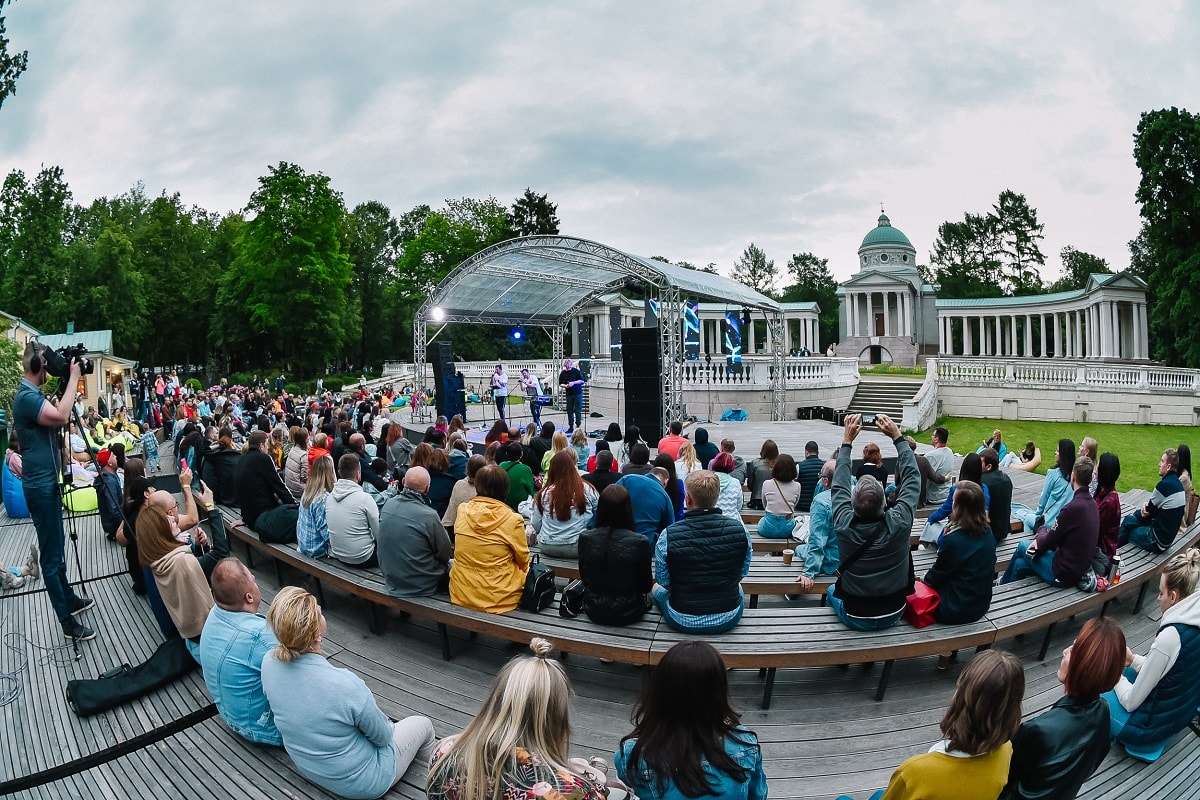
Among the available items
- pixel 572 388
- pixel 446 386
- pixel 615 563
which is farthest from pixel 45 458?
pixel 572 388

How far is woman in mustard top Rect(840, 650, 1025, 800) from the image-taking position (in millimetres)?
2109

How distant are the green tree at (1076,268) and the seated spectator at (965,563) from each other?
219 feet

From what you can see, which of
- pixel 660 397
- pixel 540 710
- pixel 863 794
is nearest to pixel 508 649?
pixel 863 794

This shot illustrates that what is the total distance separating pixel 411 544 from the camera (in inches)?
176

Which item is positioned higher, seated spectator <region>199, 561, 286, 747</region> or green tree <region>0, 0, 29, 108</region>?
green tree <region>0, 0, 29, 108</region>

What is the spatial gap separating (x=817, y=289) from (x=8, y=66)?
76.0m

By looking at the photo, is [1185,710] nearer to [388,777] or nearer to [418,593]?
[388,777]

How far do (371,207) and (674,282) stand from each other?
173ft

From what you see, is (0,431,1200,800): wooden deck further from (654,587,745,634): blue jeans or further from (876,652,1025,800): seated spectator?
(876,652,1025,800): seated spectator

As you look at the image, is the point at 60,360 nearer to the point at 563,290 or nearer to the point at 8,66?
the point at 8,66

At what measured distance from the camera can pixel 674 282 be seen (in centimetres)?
1595

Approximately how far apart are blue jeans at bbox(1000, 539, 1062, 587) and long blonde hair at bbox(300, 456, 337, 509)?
217 inches

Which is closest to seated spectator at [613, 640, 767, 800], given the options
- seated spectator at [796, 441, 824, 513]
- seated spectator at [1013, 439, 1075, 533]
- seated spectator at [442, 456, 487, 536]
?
seated spectator at [442, 456, 487, 536]

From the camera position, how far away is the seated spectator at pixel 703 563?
12.2 feet
